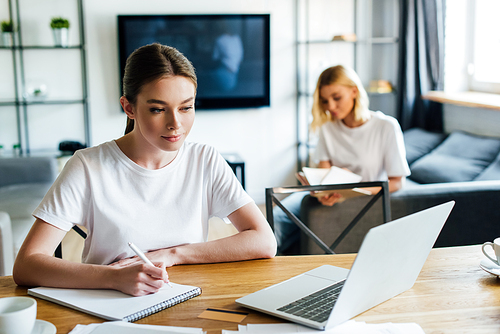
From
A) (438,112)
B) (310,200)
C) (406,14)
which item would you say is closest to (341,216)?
(310,200)

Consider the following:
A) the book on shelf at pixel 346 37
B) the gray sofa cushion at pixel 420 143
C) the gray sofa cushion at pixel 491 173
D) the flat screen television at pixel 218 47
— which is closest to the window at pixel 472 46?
the gray sofa cushion at pixel 420 143

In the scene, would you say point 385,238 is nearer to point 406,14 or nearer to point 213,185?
point 213,185

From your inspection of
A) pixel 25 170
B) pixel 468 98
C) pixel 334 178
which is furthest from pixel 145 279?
pixel 468 98

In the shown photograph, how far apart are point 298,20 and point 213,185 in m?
3.26

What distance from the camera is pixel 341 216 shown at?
2281 millimetres

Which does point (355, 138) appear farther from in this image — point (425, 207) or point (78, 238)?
point (78, 238)

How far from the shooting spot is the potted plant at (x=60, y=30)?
13.0 feet

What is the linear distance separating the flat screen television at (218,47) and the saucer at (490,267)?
334cm

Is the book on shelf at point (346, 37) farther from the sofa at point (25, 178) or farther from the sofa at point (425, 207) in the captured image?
the sofa at point (25, 178)

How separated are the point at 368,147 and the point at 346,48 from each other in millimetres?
2262

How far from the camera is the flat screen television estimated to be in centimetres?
412

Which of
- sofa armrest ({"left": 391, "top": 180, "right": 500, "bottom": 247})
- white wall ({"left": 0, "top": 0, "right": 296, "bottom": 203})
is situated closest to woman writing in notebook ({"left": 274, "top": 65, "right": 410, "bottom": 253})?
sofa armrest ({"left": 391, "top": 180, "right": 500, "bottom": 247})

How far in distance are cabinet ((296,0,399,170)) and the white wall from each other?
0.10 metres

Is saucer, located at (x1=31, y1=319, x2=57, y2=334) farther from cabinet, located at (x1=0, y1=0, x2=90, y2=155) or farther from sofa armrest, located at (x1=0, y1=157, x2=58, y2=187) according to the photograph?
cabinet, located at (x1=0, y1=0, x2=90, y2=155)
